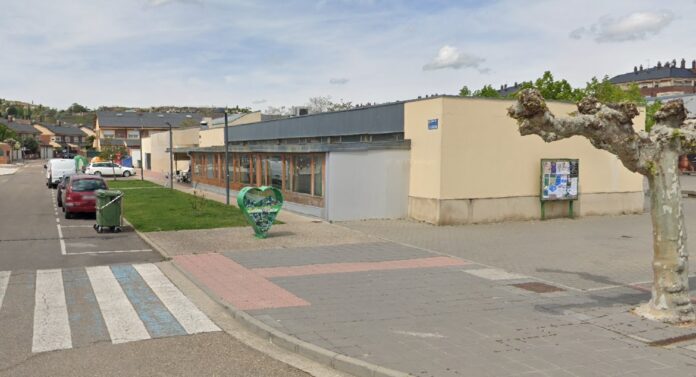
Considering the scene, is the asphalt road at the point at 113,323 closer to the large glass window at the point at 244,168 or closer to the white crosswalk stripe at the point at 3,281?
the white crosswalk stripe at the point at 3,281

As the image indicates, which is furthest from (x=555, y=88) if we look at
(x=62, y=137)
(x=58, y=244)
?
(x=62, y=137)

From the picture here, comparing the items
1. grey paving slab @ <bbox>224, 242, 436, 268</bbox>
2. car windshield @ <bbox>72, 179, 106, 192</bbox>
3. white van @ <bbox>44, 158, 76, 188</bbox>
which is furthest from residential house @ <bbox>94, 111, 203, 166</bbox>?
grey paving slab @ <bbox>224, 242, 436, 268</bbox>

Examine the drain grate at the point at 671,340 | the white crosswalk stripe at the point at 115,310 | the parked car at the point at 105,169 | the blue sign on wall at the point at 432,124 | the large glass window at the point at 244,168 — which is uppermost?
the blue sign on wall at the point at 432,124

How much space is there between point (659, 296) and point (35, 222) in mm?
19557

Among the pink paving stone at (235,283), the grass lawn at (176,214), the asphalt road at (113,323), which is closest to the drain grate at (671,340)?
the asphalt road at (113,323)

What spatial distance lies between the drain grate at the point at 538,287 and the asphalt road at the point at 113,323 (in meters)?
5.19

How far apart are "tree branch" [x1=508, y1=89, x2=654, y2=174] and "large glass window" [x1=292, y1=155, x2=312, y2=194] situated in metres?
14.1

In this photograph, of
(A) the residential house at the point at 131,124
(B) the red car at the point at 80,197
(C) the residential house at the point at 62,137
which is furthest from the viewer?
(C) the residential house at the point at 62,137

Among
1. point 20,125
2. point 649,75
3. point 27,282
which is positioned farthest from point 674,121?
point 20,125

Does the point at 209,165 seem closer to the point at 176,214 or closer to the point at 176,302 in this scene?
the point at 176,214

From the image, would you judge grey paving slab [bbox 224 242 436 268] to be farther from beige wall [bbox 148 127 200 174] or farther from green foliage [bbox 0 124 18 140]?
green foliage [bbox 0 124 18 140]

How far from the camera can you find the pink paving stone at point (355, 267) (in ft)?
38.7

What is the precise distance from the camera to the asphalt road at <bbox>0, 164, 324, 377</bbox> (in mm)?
6699

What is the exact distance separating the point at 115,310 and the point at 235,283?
7.63 feet
